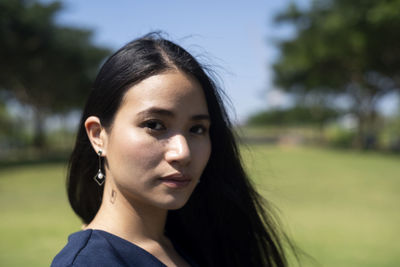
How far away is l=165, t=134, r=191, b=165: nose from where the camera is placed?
1.62 m

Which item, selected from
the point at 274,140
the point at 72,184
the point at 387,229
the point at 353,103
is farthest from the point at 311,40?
the point at 72,184

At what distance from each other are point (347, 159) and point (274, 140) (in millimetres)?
19258

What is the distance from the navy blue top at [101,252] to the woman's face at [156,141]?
0.19 meters

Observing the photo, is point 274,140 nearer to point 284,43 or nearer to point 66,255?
point 284,43

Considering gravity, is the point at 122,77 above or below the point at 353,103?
above

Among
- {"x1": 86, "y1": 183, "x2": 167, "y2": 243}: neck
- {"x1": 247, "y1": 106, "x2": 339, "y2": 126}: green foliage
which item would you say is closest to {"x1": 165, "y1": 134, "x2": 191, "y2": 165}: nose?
{"x1": 86, "y1": 183, "x2": 167, "y2": 243}: neck

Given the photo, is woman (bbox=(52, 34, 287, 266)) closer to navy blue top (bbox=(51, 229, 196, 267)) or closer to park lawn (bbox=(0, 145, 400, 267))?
navy blue top (bbox=(51, 229, 196, 267))

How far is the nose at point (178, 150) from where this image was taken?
1624 mm

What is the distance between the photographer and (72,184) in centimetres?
205

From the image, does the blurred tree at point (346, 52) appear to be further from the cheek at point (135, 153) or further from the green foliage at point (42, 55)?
the cheek at point (135, 153)

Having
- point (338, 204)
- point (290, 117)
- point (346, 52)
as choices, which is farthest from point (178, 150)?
point (290, 117)

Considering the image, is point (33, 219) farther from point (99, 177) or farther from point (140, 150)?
point (140, 150)

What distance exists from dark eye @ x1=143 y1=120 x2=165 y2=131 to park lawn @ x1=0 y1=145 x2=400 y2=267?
1.03m

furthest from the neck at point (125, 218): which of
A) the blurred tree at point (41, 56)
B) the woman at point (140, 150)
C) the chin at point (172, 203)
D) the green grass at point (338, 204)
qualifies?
the blurred tree at point (41, 56)
